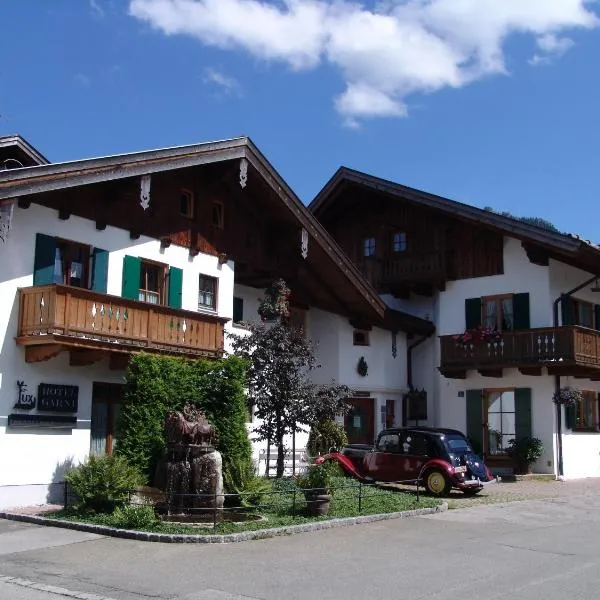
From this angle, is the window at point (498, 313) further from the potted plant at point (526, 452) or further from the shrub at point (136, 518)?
the shrub at point (136, 518)

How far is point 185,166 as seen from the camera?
64.8 ft

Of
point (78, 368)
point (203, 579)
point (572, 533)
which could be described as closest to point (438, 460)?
point (572, 533)

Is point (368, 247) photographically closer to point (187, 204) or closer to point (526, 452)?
point (526, 452)

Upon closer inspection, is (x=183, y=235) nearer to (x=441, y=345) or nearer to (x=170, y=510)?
(x=170, y=510)

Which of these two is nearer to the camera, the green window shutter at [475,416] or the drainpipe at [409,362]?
the green window shutter at [475,416]

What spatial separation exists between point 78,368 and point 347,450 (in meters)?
7.98

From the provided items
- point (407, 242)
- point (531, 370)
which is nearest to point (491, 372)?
point (531, 370)

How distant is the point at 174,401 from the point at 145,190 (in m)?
5.00

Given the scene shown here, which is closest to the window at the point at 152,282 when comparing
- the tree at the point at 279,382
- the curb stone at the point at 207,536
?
the tree at the point at 279,382

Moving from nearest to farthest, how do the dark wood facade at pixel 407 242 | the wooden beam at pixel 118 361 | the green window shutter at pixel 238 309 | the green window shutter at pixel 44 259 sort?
1. the green window shutter at pixel 44 259
2. the wooden beam at pixel 118 361
3. the green window shutter at pixel 238 309
4. the dark wood facade at pixel 407 242

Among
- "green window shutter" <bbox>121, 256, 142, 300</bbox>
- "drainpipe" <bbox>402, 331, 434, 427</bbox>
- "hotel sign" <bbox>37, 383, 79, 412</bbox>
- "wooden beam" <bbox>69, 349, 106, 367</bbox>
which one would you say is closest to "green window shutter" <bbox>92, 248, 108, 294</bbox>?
"green window shutter" <bbox>121, 256, 142, 300</bbox>

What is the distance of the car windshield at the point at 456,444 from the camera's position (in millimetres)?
19469

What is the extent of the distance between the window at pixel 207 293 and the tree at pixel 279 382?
175 centimetres

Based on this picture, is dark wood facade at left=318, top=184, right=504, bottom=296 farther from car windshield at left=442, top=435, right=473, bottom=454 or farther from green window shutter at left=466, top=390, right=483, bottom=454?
car windshield at left=442, top=435, right=473, bottom=454
